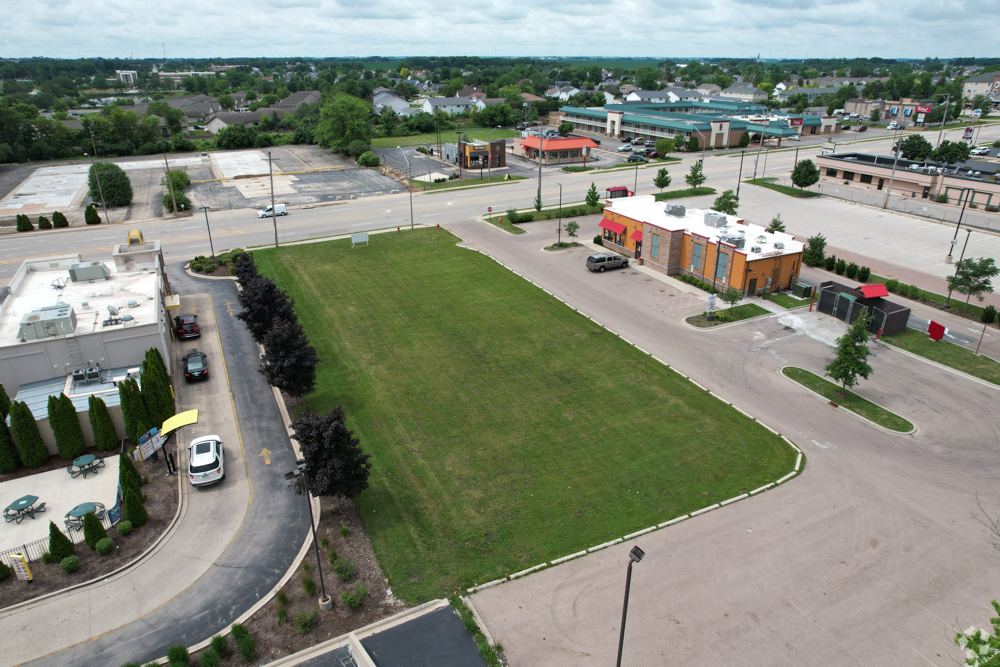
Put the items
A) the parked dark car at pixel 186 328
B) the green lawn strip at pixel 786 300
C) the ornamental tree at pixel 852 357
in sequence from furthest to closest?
the green lawn strip at pixel 786 300 < the parked dark car at pixel 186 328 < the ornamental tree at pixel 852 357

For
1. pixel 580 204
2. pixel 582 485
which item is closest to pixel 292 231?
pixel 580 204

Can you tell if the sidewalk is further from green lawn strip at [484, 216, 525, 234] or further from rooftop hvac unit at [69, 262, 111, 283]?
green lawn strip at [484, 216, 525, 234]

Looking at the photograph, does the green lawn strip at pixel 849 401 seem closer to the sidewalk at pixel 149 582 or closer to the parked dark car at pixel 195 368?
the sidewalk at pixel 149 582

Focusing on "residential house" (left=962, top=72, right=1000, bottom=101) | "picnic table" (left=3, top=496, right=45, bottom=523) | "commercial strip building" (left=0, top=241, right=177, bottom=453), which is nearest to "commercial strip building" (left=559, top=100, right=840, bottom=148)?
"commercial strip building" (left=0, top=241, right=177, bottom=453)

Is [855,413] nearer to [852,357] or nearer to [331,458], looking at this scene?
[852,357]

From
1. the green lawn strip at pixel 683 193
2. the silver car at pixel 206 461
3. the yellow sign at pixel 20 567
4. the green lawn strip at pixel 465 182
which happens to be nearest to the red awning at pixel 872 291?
the green lawn strip at pixel 683 193

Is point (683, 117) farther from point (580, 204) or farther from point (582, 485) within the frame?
point (582, 485)
